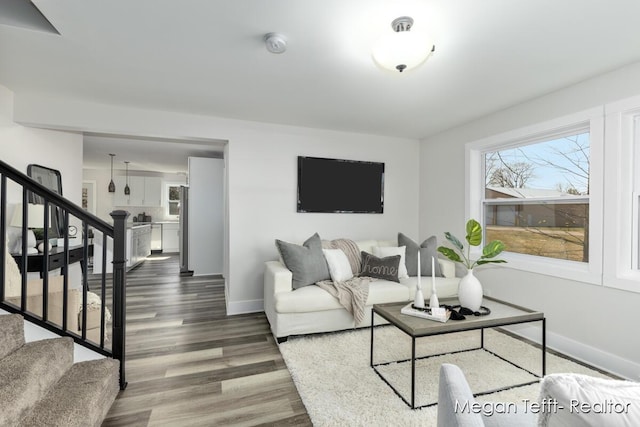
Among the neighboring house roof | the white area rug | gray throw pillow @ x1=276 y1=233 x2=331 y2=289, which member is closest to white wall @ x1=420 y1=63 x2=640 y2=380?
the white area rug

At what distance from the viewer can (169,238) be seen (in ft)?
26.7

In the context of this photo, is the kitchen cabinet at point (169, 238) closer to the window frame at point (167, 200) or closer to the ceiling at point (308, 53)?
the window frame at point (167, 200)

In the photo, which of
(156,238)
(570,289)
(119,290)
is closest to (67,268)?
(119,290)

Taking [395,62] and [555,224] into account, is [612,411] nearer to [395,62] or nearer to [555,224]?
[395,62]

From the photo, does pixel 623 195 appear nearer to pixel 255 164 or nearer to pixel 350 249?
pixel 350 249

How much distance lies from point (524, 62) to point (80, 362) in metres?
3.70

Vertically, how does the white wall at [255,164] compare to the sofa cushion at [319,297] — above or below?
above

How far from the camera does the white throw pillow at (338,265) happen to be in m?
3.22

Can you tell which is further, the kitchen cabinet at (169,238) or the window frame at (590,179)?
the kitchen cabinet at (169,238)

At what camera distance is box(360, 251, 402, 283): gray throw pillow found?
3.30 m

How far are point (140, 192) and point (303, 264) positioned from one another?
22.1 ft

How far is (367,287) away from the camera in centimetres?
302

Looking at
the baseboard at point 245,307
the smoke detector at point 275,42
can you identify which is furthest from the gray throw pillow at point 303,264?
the smoke detector at point 275,42

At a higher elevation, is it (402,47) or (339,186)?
(402,47)
